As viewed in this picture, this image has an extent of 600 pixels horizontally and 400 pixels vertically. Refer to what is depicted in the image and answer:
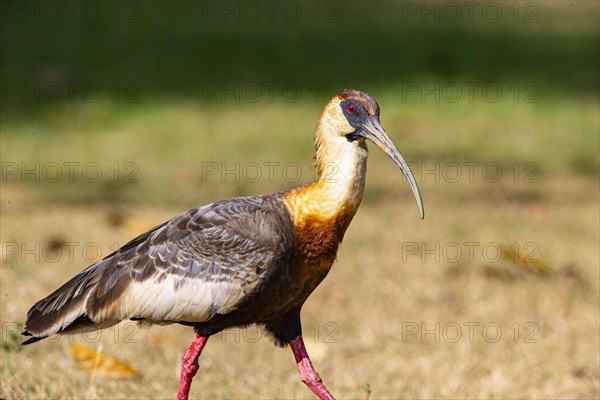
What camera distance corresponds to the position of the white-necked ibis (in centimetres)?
479

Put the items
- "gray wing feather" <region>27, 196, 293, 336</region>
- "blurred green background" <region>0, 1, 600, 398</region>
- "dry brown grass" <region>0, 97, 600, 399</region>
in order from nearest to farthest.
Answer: "gray wing feather" <region>27, 196, 293, 336</region>, "dry brown grass" <region>0, 97, 600, 399</region>, "blurred green background" <region>0, 1, 600, 398</region>

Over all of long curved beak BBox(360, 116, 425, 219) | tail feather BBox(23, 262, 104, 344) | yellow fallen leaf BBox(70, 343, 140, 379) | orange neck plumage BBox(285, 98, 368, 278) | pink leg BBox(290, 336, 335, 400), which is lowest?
yellow fallen leaf BBox(70, 343, 140, 379)

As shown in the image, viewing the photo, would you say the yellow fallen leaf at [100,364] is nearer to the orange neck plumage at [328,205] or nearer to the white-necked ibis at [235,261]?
the white-necked ibis at [235,261]

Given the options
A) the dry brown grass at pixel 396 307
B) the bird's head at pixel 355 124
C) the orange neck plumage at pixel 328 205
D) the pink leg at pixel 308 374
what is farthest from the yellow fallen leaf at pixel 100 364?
the bird's head at pixel 355 124

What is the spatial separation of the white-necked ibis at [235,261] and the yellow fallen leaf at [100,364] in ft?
2.43

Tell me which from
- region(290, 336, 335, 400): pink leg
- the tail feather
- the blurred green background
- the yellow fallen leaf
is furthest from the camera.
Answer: the blurred green background

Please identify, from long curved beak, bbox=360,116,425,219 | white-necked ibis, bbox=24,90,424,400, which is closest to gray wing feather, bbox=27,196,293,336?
white-necked ibis, bbox=24,90,424,400

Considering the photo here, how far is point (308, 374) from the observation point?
508cm

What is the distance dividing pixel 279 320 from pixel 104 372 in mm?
1156

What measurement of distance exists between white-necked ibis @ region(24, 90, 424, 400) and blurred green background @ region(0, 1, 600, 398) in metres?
0.65

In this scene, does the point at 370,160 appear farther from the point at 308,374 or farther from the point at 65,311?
the point at 65,311

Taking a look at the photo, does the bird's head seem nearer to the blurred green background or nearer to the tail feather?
the tail feather

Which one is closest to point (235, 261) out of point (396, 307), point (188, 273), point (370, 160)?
point (188, 273)

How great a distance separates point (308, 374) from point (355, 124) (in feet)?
3.96
